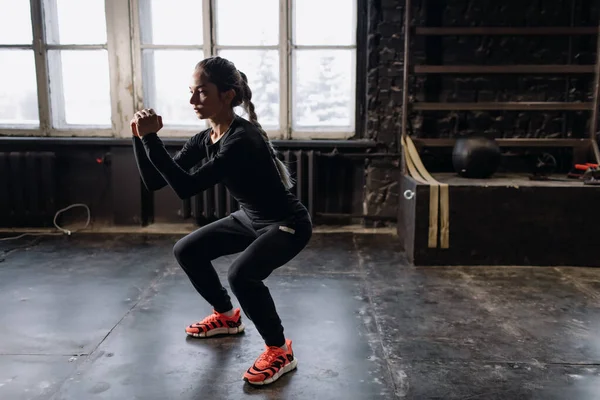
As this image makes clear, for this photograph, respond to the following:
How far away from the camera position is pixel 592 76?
175 inches

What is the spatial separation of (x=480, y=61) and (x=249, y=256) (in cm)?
321

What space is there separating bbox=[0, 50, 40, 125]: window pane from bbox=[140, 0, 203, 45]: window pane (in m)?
1.02

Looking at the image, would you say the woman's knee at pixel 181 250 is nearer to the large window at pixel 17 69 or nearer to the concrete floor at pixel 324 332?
the concrete floor at pixel 324 332

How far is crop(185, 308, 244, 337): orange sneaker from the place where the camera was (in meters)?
2.55

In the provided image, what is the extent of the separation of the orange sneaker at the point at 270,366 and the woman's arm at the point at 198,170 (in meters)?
0.70

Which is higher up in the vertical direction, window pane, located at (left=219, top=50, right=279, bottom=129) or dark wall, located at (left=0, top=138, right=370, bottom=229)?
window pane, located at (left=219, top=50, right=279, bottom=129)

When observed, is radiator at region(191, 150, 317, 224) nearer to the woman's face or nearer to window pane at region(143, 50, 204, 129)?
window pane at region(143, 50, 204, 129)

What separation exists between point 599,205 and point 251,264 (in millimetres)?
2593

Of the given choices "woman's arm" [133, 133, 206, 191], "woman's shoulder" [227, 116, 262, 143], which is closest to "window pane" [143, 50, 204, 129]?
"woman's arm" [133, 133, 206, 191]

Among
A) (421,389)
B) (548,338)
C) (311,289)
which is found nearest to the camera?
(421,389)

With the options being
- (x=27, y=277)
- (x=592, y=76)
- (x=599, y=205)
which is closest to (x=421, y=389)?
(x=599, y=205)

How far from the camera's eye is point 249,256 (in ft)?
6.88

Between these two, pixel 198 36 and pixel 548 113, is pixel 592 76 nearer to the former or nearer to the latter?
pixel 548 113

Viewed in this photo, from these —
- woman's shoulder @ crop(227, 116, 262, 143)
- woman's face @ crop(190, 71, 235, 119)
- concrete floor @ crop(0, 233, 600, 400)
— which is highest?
woman's face @ crop(190, 71, 235, 119)
